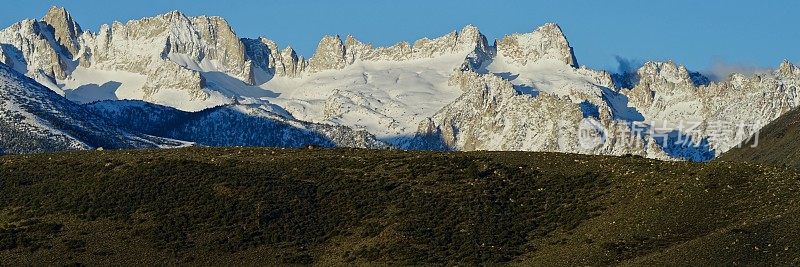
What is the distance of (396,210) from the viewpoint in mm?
135000

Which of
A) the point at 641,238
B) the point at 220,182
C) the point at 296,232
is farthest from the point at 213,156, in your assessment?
the point at 641,238

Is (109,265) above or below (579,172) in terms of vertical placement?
below

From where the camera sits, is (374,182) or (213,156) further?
(213,156)

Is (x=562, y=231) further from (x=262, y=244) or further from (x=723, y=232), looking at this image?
(x=262, y=244)

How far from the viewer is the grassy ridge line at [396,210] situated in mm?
124250

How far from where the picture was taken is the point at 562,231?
129 m

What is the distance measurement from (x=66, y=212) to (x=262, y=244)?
18.9 m

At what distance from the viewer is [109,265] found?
124000mm

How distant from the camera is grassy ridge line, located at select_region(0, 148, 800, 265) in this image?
408 feet

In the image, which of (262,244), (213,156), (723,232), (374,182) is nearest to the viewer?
(723,232)

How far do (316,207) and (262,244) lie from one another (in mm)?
8859

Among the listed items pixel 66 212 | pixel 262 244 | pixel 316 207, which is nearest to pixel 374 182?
pixel 316 207

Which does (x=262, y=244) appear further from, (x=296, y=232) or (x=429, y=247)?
(x=429, y=247)

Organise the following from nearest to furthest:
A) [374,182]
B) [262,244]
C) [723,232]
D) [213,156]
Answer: [723,232], [262,244], [374,182], [213,156]
